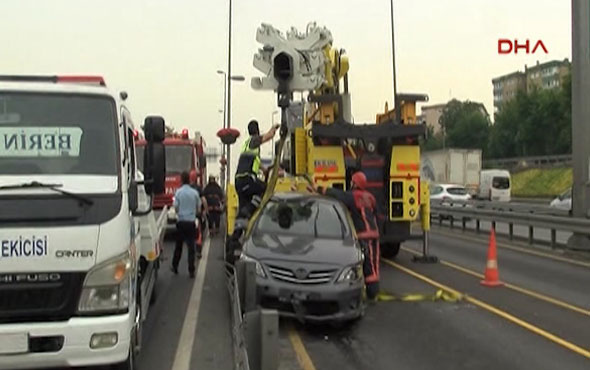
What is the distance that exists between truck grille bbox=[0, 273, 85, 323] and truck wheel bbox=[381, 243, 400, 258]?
10502 millimetres

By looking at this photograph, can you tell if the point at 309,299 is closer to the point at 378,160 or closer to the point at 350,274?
the point at 350,274

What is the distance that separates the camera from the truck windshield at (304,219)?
31.3 ft

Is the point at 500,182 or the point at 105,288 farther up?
the point at 500,182

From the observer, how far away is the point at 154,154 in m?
6.78

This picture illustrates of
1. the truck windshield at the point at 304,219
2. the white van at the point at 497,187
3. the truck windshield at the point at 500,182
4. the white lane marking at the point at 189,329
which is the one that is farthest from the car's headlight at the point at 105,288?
the truck windshield at the point at 500,182

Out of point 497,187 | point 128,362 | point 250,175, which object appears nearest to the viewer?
point 128,362

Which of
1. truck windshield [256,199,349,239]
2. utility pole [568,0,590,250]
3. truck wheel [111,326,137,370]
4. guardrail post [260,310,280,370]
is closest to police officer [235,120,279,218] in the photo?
truck windshield [256,199,349,239]

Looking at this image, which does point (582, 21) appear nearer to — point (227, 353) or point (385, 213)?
point (385, 213)

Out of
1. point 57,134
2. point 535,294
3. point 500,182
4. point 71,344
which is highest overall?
point 500,182

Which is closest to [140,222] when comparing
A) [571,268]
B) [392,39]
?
[571,268]

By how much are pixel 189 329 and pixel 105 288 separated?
10.2ft

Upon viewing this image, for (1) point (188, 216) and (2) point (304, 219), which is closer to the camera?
(2) point (304, 219)

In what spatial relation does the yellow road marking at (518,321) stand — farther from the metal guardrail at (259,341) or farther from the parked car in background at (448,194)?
the parked car in background at (448,194)

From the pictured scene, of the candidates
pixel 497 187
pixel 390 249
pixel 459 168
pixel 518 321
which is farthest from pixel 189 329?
pixel 497 187
